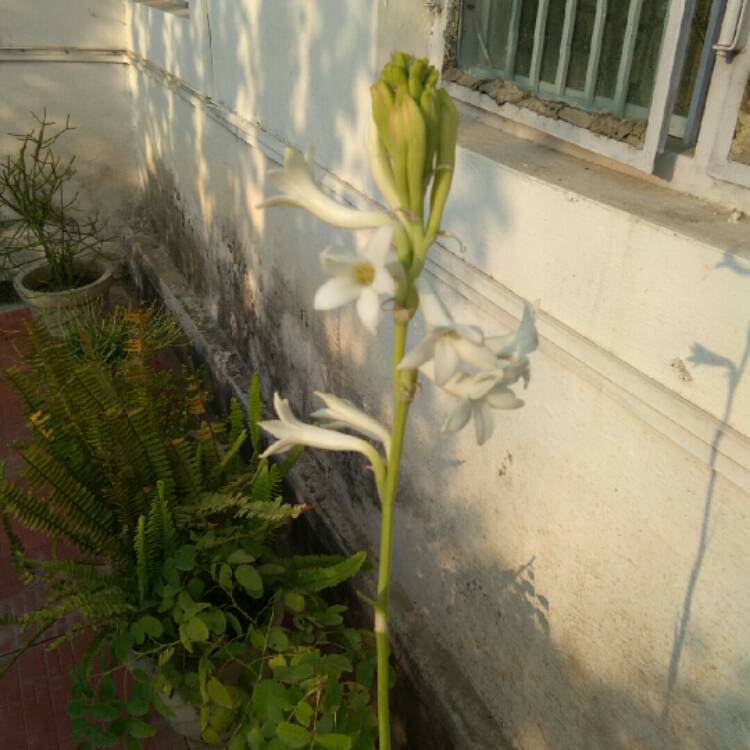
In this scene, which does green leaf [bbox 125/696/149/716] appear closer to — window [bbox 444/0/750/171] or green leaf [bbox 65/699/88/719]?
green leaf [bbox 65/699/88/719]

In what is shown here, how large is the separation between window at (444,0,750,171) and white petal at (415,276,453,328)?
0.72 m

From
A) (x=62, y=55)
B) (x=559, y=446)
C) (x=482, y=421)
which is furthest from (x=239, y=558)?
(x=62, y=55)

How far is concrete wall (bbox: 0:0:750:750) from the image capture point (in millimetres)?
1262

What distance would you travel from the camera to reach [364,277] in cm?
91

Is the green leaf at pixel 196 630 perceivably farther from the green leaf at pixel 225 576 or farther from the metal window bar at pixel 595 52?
the metal window bar at pixel 595 52

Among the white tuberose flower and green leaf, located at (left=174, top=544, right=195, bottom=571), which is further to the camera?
green leaf, located at (left=174, top=544, right=195, bottom=571)

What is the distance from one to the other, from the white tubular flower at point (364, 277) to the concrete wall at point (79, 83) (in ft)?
17.6

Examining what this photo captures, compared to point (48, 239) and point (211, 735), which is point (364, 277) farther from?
point (48, 239)

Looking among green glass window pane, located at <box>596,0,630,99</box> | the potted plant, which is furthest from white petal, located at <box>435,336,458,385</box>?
the potted plant

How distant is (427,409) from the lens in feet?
7.11

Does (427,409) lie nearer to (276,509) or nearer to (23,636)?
A: (276,509)

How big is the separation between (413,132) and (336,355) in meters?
1.92

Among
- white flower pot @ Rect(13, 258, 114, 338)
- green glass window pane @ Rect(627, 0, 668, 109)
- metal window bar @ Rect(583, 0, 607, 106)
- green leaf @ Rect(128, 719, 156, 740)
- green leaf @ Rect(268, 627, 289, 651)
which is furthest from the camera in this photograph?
white flower pot @ Rect(13, 258, 114, 338)

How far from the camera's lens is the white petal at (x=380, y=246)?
33.1 inches
